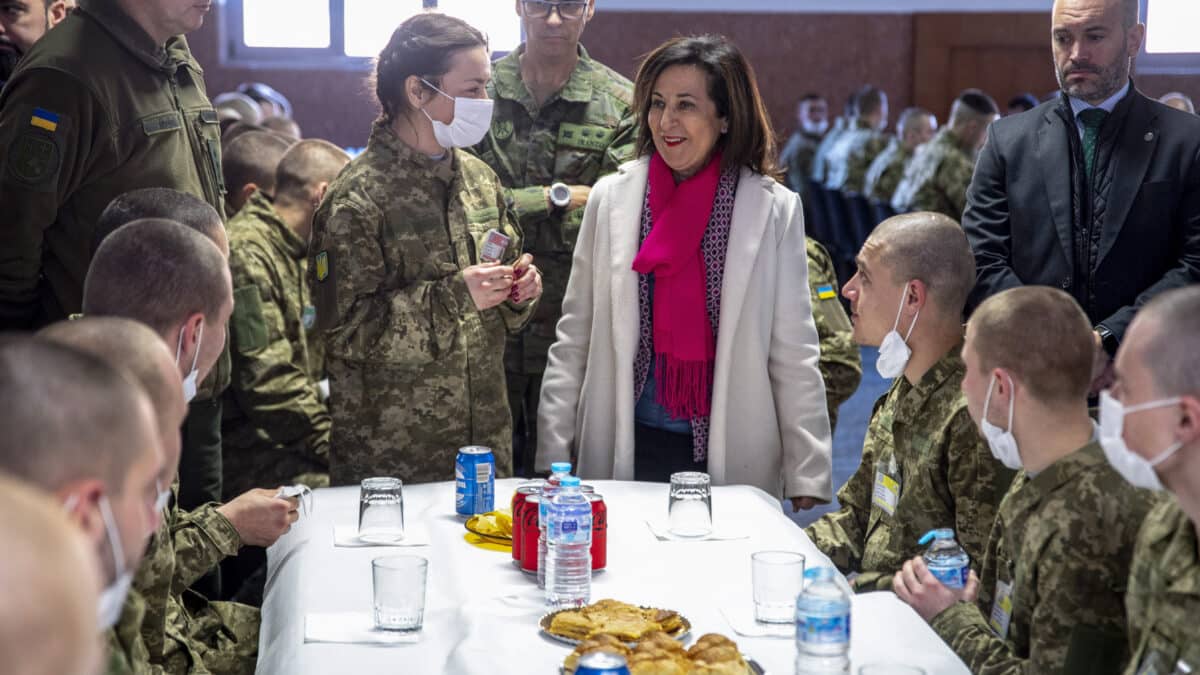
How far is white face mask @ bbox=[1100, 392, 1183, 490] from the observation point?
1701mm

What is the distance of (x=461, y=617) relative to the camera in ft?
7.03

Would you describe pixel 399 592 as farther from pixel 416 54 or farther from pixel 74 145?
pixel 416 54

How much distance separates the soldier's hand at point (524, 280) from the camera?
3.23m

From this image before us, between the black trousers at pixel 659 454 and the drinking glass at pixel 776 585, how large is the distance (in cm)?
113

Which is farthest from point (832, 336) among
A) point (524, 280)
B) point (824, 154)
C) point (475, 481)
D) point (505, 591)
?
point (824, 154)

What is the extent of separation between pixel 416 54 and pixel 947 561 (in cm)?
178

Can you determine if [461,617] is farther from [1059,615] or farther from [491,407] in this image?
[491,407]

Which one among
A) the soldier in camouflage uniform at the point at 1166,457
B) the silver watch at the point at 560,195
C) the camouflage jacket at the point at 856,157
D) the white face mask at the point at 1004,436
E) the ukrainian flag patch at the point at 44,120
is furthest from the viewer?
the camouflage jacket at the point at 856,157

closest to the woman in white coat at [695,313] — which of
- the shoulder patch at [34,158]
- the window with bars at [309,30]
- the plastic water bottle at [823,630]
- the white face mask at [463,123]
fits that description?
the white face mask at [463,123]

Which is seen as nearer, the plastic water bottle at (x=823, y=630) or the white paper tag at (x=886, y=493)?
the plastic water bottle at (x=823, y=630)

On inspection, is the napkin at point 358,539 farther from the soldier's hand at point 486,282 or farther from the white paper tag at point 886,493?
the white paper tag at point 886,493

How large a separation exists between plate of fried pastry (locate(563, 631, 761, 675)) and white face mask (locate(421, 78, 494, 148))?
5.47 ft

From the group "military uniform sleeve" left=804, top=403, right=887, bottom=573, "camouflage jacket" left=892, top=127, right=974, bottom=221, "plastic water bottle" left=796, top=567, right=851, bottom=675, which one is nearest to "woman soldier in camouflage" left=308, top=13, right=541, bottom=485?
"military uniform sleeve" left=804, top=403, right=887, bottom=573

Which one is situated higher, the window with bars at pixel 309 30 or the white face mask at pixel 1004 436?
the window with bars at pixel 309 30
